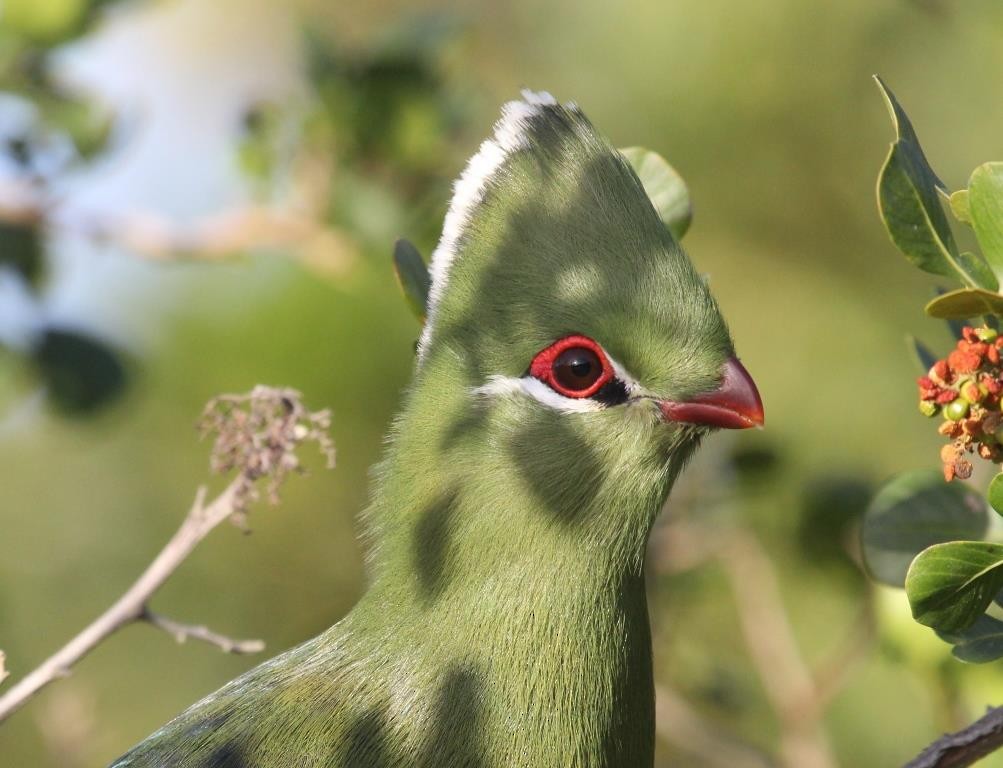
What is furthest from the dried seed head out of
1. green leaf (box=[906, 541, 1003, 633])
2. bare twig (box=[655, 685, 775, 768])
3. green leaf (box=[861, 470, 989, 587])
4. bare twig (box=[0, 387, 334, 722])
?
bare twig (box=[655, 685, 775, 768])

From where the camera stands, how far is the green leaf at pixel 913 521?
7.81ft

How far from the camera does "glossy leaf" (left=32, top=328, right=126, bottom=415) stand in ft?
13.9

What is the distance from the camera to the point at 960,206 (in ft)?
6.89

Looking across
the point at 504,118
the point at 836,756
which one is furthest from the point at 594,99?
the point at 504,118

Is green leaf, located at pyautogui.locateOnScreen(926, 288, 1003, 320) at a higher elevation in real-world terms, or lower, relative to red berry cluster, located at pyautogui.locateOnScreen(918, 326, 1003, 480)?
higher

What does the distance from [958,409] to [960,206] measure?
391 mm

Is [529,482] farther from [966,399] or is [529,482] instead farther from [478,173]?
[966,399]

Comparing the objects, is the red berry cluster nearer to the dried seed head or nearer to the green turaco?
the green turaco

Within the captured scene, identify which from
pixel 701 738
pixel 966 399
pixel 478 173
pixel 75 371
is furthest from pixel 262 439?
pixel 701 738

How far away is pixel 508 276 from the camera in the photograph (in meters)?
2.39

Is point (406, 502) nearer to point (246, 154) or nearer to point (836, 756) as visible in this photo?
point (246, 154)

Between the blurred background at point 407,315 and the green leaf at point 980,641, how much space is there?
64.3 inches

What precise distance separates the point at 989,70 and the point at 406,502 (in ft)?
13.6

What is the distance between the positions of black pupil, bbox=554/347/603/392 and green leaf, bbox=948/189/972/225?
663 mm
